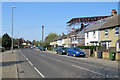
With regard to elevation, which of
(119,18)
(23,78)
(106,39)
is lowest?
(23,78)

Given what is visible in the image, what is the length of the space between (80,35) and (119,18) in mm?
24319

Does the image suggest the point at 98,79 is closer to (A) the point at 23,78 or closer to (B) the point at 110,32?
(A) the point at 23,78

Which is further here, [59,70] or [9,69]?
[9,69]

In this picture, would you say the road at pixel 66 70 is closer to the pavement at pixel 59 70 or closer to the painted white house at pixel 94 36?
the pavement at pixel 59 70

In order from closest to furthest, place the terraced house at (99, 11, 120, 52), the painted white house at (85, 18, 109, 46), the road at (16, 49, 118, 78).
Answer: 1. the road at (16, 49, 118, 78)
2. the terraced house at (99, 11, 120, 52)
3. the painted white house at (85, 18, 109, 46)

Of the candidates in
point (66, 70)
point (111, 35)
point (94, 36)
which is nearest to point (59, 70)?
point (66, 70)

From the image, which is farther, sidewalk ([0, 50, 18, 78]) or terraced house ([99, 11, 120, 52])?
terraced house ([99, 11, 120, 52])

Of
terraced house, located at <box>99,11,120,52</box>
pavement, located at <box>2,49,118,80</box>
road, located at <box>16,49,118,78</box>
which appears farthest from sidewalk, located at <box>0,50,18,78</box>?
terraced house, located at <box>99,11,120,52</box>

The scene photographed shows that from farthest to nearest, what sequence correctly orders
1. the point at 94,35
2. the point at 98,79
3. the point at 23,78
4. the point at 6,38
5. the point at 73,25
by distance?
the point at 6,38 → the point at 73,25 → the point at 94,35 → the point at 23,78 → the point at 98,79

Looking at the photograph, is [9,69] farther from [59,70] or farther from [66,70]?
[66,70]

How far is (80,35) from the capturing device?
182ft

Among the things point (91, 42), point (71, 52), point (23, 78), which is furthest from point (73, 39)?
point (23, 78)

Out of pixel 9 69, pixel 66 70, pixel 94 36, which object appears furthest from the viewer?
pixel 94 36

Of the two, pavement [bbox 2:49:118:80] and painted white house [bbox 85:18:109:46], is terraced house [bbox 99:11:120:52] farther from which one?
pavement [bbox 2:49:118:80]
